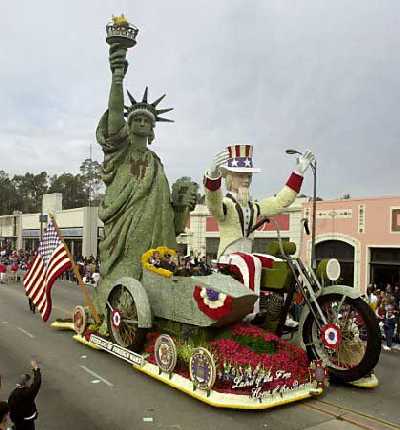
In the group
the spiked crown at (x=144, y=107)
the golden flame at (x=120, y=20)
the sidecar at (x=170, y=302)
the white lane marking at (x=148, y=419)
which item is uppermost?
the golden flame at (x=120, y=20)

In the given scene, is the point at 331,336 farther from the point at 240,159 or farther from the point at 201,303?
the point at 240,159

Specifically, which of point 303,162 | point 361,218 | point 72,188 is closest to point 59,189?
point 72,188

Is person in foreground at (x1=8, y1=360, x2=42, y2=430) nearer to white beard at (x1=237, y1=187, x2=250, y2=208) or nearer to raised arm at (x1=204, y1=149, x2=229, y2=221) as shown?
raised arm at (x1=204, y1=149, x2=229, y2=221)

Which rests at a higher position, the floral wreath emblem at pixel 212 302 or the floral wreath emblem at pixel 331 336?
the floral wreath emblem at pixel 212 302

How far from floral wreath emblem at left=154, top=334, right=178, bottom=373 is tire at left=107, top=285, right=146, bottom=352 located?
594mm

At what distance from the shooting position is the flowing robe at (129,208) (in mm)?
10766

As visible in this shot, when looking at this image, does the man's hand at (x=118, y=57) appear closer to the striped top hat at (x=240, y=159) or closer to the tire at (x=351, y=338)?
the striped top hat at (x=240, y=159)

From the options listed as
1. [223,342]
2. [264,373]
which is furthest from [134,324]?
[264,373]

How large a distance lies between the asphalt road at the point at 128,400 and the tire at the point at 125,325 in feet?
1.44

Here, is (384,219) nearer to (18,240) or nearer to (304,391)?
(304,391)

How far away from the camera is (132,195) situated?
35.8 feet

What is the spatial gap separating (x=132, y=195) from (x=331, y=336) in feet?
17.5

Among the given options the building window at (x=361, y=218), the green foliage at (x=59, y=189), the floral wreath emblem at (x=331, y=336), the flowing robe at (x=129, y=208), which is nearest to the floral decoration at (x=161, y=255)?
the flowing robe at (x=129, y=208)

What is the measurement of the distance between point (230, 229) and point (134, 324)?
2.67 m
